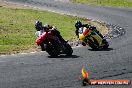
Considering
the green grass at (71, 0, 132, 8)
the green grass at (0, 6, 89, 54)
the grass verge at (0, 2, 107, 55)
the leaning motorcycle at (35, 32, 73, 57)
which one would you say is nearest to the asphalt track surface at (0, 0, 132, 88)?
the leaning motorcycle at (35, 32, 73, 57)

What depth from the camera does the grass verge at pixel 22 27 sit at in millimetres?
22608

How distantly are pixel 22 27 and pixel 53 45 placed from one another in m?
10.7

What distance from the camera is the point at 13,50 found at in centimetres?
2091

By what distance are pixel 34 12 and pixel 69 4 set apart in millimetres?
9174

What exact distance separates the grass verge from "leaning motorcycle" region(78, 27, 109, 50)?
283 cm

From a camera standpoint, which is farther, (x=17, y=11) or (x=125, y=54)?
(x=17, y=11)

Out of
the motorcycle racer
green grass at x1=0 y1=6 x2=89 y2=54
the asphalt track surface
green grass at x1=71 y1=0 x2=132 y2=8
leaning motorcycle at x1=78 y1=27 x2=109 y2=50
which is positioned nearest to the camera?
the asphalt track surface

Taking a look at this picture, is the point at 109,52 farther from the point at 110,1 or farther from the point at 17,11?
the point at 110,1

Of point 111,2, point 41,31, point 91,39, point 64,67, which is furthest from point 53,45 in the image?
point 111,2

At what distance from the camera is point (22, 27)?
96.5 feet

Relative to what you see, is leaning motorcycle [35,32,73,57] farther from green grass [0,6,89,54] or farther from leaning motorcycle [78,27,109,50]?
green grass [0,6,89,54]

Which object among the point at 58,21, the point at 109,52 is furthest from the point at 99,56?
the point at 58,21

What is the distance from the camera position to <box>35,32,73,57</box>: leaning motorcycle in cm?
1877

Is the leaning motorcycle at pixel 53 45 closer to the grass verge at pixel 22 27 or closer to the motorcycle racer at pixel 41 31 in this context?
the motorcycle racer at pixel 41 31
